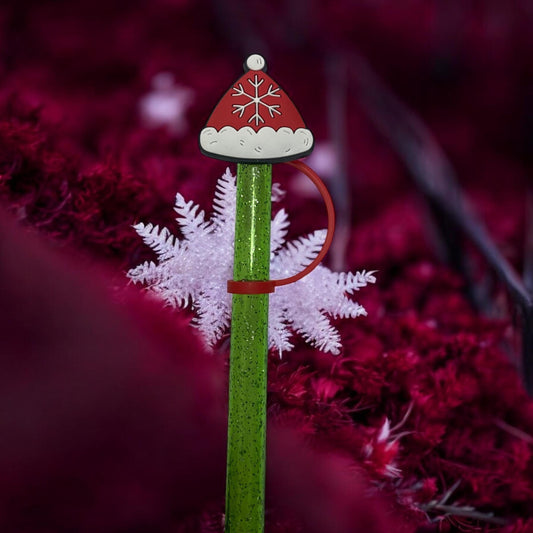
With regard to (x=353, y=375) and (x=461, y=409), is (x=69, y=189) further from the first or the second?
(x=461, y=409)

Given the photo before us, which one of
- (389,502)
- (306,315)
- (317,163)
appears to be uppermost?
(317,163)

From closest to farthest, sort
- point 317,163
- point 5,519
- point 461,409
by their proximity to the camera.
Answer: point 5,519 → point 461,409 → point 317,163

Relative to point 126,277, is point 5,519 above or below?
below

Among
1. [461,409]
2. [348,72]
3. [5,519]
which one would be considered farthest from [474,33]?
[5,519]

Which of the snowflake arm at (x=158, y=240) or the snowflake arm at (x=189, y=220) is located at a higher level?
the snowflake arm at (x=189, y=220)

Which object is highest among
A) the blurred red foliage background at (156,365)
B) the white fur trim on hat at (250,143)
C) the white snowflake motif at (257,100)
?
the white snowflake motif at (257,100)

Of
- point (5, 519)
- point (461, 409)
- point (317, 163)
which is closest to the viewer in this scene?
point (5, 519)

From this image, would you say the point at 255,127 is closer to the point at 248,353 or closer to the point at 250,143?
the point at 250,143

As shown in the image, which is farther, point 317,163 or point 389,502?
point 317,163
